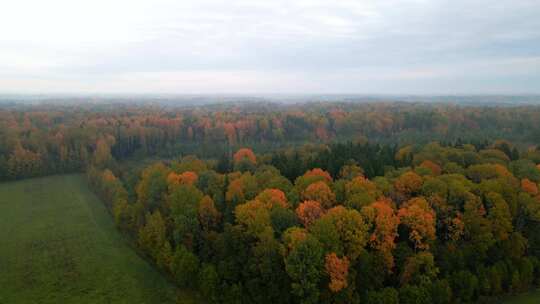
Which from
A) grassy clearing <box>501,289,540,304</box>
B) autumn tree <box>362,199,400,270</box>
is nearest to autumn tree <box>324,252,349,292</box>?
autumn tree <box>362,199,400,270</box>

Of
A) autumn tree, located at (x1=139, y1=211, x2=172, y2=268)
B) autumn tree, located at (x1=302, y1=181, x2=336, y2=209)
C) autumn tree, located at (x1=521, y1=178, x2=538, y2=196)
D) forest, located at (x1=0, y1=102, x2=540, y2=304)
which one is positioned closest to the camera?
forest, located at (x1=0, y1=102, x2=540, y2=304)

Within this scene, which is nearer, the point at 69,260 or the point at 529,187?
the point at 529,187

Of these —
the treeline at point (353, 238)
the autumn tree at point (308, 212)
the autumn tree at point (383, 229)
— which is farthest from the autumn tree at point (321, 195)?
the autumn tree at point (383, 229)

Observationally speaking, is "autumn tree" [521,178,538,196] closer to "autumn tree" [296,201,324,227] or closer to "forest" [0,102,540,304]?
"forest" [0,102,540,304]

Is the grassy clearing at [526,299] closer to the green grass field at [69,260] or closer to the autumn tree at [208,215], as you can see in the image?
the autumn tree at [208,215]

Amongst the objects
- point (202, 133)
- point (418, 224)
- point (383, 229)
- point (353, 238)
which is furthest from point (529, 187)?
point (202, 133)

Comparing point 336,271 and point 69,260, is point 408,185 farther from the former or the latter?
point 69,260
